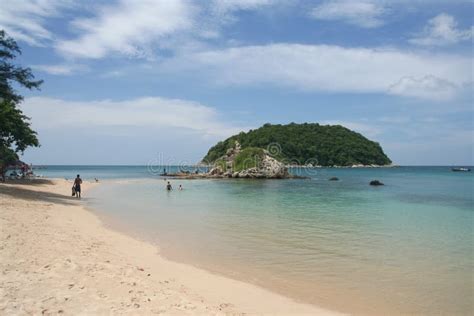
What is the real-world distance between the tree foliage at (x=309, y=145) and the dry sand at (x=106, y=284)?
131367mm

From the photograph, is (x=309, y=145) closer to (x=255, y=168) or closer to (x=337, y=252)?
(x=255, y=168)

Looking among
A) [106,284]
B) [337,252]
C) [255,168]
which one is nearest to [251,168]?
[255,168]

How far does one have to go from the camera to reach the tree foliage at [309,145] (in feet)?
502

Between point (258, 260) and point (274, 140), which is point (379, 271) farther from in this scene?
point (274, 140)

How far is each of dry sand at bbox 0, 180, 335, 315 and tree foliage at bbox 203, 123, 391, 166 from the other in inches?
5172

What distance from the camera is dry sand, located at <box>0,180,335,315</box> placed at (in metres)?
6.77

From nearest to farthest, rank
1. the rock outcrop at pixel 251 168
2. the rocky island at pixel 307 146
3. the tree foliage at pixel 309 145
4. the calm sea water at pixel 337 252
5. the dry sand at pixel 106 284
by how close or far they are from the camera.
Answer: the dry sand at pixel 106 284 → the calm sea water at pixel 337 252 → the rock outcrop at pixel 251 168 → the rocky island at pixel 307 146 → the tree foliage at pixel 309 145

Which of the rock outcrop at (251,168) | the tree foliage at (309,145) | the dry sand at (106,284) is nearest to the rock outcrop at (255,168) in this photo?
the rock outcrop at (251,168)

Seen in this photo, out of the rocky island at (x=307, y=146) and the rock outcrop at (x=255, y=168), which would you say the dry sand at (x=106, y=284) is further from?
the rocky island at (x=307, y=146)

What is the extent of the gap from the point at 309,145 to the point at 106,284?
16709 cm

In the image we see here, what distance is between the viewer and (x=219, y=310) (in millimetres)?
7469

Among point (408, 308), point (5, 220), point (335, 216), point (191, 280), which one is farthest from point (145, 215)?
point (408, 308)

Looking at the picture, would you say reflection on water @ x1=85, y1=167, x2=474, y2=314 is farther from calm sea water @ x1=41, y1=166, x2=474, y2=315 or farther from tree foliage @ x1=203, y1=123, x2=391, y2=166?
tree foliage @ x1=203, y1=123, x2=391, y2=166

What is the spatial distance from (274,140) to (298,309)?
14881 centimetres
